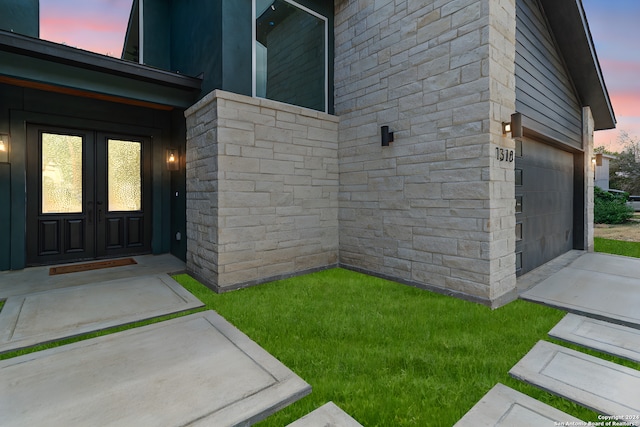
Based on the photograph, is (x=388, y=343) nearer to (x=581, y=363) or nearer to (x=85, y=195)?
(x=581, y=363)

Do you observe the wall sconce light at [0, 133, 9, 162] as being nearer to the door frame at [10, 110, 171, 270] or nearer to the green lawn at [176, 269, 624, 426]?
the door frame at [10, 110, 171, 270]

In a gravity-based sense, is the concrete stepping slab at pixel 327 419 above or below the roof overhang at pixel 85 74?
below

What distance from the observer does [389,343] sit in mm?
2658

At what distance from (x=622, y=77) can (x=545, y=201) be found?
71.7ft

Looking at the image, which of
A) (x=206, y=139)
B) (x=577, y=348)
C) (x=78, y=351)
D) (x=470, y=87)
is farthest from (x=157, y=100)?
(x=577, y=348)

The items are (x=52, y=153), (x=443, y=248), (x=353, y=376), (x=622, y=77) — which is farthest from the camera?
(x=622, y=77)

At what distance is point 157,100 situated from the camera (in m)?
5.10

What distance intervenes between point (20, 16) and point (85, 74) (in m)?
2.11

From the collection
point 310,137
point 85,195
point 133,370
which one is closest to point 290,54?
point 310,137

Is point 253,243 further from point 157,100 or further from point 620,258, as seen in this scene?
point 620,258

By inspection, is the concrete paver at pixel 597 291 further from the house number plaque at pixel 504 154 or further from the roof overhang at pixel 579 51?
the roof overhang at pixel 579 51

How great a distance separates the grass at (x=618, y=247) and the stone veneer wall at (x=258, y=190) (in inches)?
253

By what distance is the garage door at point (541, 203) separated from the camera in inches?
182

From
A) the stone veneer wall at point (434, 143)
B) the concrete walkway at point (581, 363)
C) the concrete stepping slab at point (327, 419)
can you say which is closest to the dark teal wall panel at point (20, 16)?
the stone veneer wall at point (434, 143)
